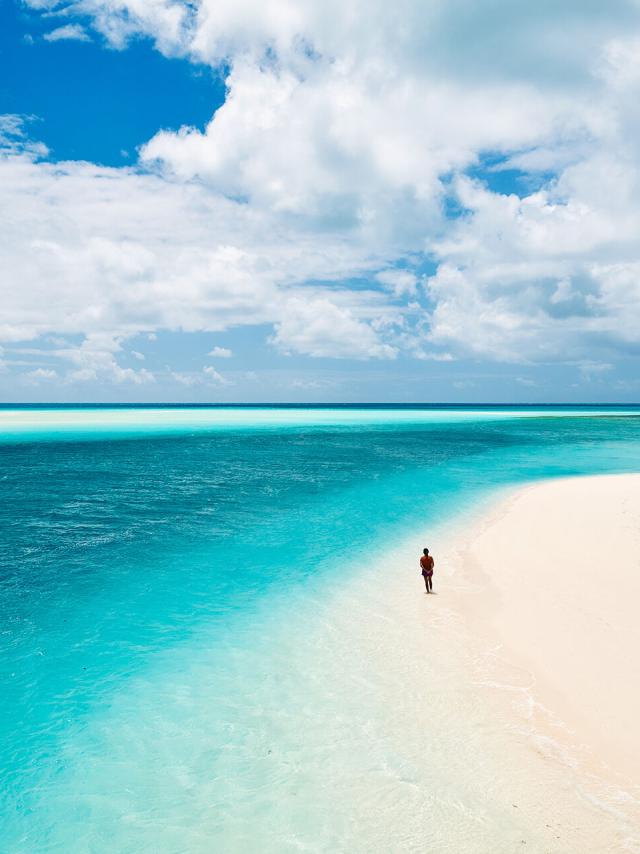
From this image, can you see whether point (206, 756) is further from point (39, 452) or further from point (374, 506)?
point (39, 452)

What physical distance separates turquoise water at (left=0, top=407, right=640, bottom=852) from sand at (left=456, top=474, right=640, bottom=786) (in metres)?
3.69

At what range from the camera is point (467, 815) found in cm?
732

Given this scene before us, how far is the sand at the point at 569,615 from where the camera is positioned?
915cm

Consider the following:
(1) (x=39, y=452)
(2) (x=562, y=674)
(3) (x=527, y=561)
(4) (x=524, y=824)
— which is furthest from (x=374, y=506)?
(1) (x=39, y=452)

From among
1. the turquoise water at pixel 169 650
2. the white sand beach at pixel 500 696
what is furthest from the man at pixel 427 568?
the turquoise water at pixel 169 650

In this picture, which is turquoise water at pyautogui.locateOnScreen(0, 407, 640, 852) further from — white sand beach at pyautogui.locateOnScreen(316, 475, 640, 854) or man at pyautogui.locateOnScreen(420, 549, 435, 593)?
man at pyautogui.locateOnScreen(420, 549, 435, 593)

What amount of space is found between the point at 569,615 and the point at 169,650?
9838mm

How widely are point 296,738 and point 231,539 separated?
13.4 metres

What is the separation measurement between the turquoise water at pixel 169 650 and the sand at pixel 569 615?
3.69 m

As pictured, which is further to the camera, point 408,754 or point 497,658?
point 497,658

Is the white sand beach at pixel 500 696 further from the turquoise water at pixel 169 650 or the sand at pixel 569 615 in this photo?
the turquoise water at pixel 169 650

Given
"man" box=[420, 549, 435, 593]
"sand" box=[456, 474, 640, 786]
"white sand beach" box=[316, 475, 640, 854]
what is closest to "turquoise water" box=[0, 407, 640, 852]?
"white sand beach" box=[316, 475, 640, 854]

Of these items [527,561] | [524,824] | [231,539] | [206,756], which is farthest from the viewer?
[231,539]

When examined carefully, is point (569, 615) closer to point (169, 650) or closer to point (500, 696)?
point (500, 696)
